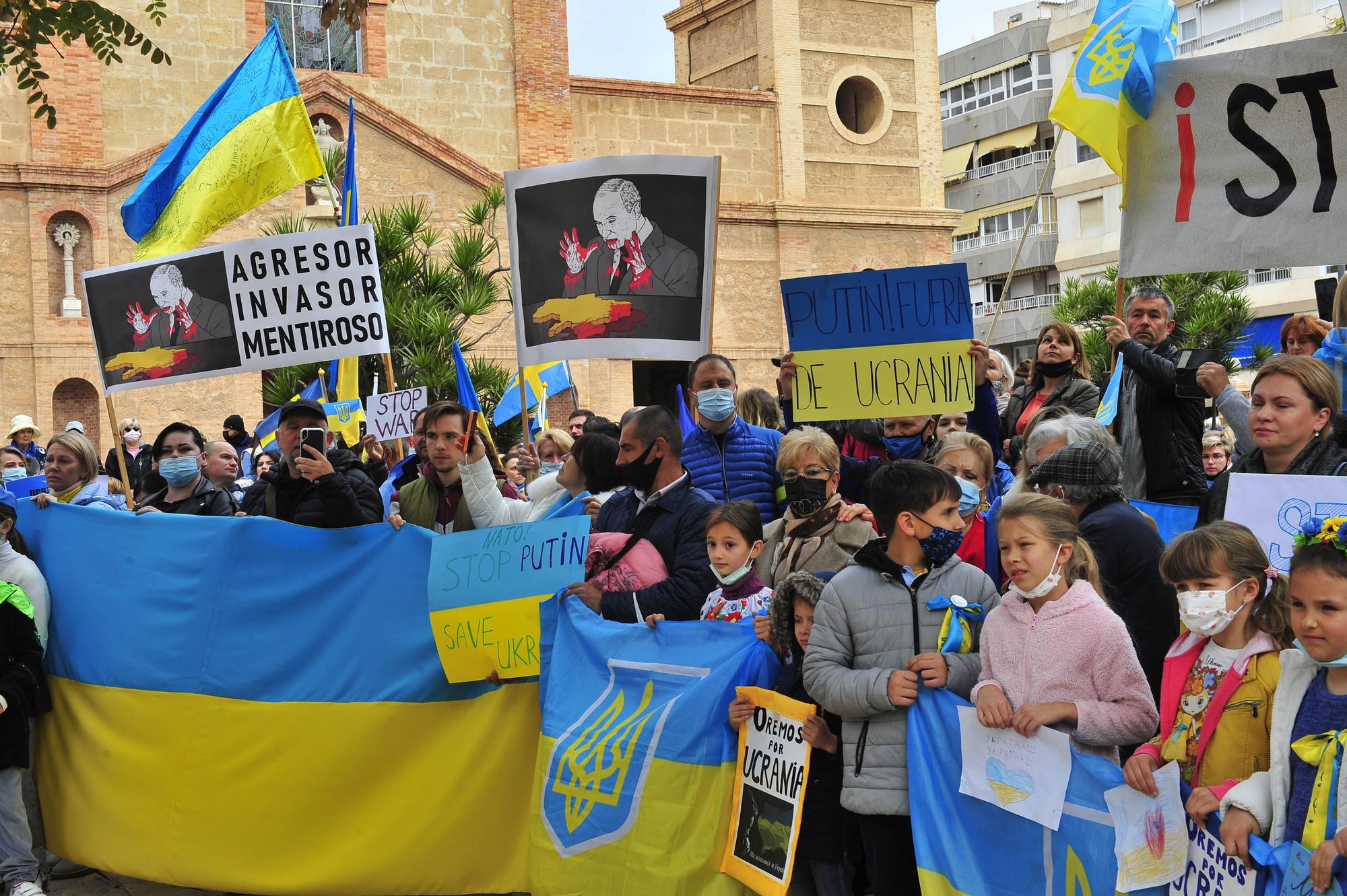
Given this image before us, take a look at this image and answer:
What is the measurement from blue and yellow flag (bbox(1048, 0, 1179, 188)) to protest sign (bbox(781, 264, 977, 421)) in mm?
936

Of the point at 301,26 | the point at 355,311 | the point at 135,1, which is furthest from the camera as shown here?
the point at 301,26

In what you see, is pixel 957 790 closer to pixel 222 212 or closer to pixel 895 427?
pixel 895 427

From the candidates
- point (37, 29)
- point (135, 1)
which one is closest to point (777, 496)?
point (37, 29)

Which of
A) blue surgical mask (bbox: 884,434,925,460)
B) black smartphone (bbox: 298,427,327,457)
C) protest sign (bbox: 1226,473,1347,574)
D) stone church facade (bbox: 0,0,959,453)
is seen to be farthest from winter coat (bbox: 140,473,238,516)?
stone church facade (bbox: 0,0,959,453)

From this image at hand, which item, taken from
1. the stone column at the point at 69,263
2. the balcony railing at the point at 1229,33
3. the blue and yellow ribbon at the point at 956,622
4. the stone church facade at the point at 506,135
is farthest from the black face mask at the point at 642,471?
the balcony railing at the point at 1229,33

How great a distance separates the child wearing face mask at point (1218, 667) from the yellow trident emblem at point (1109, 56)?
10.4 feet

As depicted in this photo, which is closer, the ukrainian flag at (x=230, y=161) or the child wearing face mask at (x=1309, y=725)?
the child wearing face mask at (x=1309, y=725)

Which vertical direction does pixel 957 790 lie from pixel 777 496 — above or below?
below

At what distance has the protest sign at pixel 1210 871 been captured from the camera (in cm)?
348

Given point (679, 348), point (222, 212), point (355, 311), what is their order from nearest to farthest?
point (679, 348)
point (355, 311)
point (222, 212)

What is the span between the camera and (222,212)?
28.8 feet

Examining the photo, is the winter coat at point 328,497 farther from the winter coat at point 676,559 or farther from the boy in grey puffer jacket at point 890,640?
the boy in grey puffer jacket at point 890,640

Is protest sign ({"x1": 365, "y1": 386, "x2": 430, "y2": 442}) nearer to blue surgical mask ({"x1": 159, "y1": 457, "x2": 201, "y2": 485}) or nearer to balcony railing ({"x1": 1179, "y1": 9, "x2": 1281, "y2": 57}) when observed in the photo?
blue surgical mask ({"x1": 159, "y1": 457, "x2": 201, "y2": 485})

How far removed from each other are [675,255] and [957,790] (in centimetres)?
328
